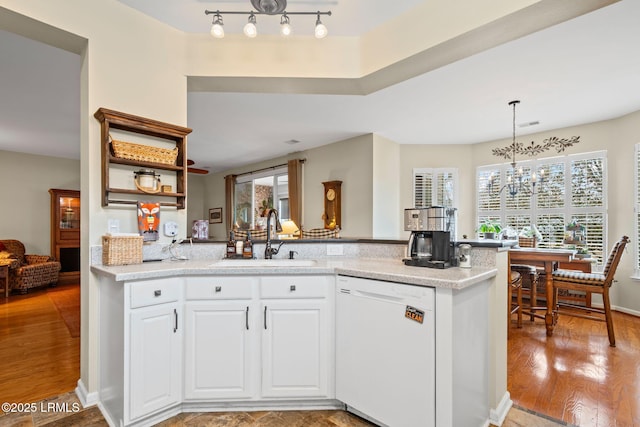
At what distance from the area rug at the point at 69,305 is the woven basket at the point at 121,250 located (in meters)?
2.02

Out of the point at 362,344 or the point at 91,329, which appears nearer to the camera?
the point at 362,344

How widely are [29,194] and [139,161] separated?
6.27 metres

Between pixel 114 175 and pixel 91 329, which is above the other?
pixel 114 175

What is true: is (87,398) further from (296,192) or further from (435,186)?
(435,186)

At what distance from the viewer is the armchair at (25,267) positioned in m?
5.43

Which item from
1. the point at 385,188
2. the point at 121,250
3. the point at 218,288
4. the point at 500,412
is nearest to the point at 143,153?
the point at 121,250

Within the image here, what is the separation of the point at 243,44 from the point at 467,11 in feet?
5.72

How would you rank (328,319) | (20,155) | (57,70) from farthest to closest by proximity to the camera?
(20,155) → (57,70) → (328,319)

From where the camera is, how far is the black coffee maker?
2029 mm

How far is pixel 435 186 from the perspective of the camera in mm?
6113

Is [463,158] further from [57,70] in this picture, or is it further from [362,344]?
[57,70]

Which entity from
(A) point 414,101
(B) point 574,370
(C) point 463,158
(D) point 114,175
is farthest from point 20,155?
(B) point 574,370

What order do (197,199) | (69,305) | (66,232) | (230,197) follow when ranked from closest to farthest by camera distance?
1. (69,305)
2. (66,232)
3. (230,197)
4. (197,199)

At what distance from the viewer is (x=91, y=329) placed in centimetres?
210
